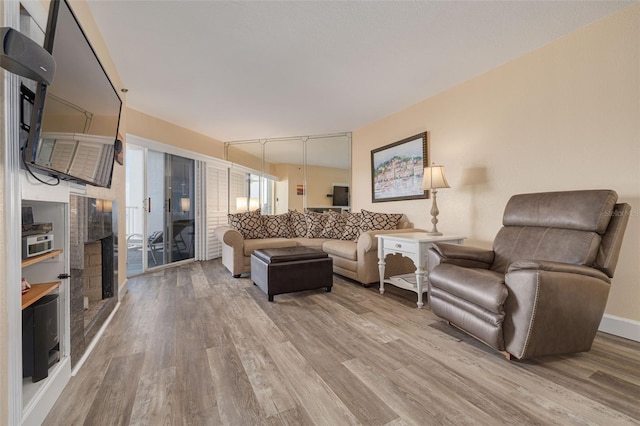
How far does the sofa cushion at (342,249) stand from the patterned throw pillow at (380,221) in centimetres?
39

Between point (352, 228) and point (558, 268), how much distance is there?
99.6 inches

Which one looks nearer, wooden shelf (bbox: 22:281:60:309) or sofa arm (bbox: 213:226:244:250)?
wooden shelf (bbox: 22:281:60:309)

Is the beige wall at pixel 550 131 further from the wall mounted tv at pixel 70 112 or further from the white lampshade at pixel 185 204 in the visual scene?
the white lampshade at pixel 185 204

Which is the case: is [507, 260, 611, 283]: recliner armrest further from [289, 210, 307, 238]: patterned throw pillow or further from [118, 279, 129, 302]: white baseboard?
[118, 279, 129, 302]: white baseboard

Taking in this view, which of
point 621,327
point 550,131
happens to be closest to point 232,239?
point 550,131

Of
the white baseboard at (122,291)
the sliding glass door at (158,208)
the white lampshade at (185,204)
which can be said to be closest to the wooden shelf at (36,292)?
the white baseboard at (122,291)

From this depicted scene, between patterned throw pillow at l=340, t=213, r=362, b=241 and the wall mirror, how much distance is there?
1045 millimetres

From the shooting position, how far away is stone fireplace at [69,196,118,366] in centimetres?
150

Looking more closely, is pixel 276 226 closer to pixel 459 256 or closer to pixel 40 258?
pixel 459 256

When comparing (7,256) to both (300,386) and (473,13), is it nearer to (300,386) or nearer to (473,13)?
(300,386)

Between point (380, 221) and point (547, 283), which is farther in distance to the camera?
point (380, 221)

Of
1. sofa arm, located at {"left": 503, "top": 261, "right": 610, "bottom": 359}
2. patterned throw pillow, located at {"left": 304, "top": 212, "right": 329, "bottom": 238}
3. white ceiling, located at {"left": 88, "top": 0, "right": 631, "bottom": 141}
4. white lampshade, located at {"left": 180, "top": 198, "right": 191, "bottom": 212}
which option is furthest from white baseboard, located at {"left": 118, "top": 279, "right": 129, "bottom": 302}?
sofa arm, located at {"left": 503, "top": 261, "right": 610, "bottom": 359}

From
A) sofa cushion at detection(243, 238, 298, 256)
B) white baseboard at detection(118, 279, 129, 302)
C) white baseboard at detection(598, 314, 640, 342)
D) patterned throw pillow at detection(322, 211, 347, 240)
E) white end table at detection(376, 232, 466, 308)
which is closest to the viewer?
white baseboard at detection(598, 314, 640, 342)

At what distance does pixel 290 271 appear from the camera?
105 inches
